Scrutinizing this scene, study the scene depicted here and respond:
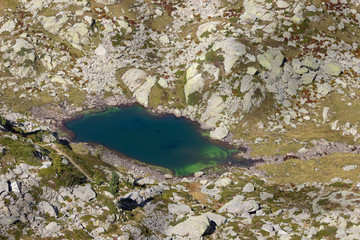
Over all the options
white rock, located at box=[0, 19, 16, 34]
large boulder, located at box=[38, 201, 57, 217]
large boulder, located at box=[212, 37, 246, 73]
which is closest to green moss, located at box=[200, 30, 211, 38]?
large boulder, located at box=[212, 37, 246, 73]

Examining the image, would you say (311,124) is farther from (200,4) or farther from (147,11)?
(147,11)

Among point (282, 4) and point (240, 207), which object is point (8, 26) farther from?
point (240, 207)

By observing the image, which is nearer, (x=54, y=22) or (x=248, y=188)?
(x=248, y=188)

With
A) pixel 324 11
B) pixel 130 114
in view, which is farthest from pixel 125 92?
pixel 324 11

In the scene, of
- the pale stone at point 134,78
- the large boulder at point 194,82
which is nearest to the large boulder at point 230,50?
the large boulder at point 194,82

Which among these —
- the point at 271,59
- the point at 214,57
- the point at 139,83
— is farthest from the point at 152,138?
the point at 271,59

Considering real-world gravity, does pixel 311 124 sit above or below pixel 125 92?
below

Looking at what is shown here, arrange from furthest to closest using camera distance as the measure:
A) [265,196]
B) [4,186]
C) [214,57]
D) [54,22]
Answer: [54,22] < [214,57] < [265,196] < [4,186]
